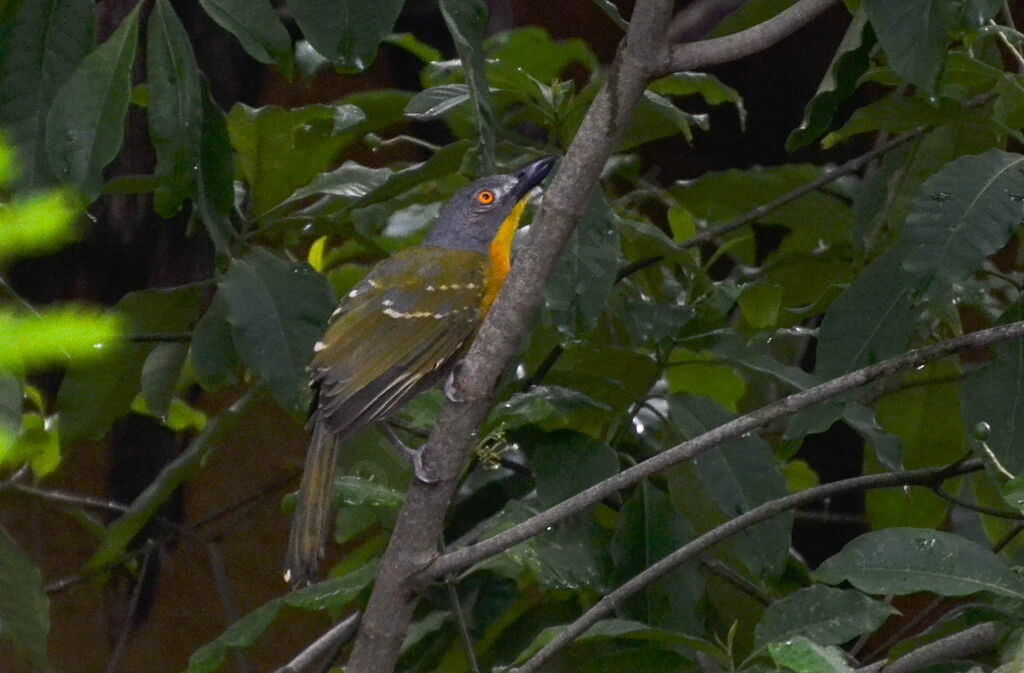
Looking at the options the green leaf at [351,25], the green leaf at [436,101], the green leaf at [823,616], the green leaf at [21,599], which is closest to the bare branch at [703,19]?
the green leaf at [436,101]

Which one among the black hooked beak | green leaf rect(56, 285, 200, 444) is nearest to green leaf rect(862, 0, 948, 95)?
the black hooked beak

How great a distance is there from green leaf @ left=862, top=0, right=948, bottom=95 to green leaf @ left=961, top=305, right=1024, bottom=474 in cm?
68

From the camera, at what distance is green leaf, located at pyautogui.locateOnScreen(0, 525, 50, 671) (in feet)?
7.68

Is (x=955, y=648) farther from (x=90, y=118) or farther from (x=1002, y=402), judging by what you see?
(x=90, y=118)

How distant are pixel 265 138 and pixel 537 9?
2.39 metres

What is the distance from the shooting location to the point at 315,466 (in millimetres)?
2055

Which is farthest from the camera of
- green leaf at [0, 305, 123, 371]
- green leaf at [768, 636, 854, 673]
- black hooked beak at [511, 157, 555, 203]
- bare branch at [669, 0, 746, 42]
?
bare branch at [669, 0, 746, 42]

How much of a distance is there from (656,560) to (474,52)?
0.98m

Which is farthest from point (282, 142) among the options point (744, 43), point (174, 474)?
point (744, 43)

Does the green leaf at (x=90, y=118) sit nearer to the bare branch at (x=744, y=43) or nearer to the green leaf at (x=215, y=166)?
the green leaf at (x=215, y=166)

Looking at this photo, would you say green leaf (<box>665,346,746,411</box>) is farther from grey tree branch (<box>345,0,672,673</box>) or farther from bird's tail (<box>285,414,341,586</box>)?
grey tree branch (<box>345,0,672,673</box>)

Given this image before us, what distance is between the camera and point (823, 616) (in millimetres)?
1729

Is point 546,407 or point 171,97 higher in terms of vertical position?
point 171,97

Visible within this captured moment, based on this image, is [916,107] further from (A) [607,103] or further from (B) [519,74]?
(A) [607,103]
